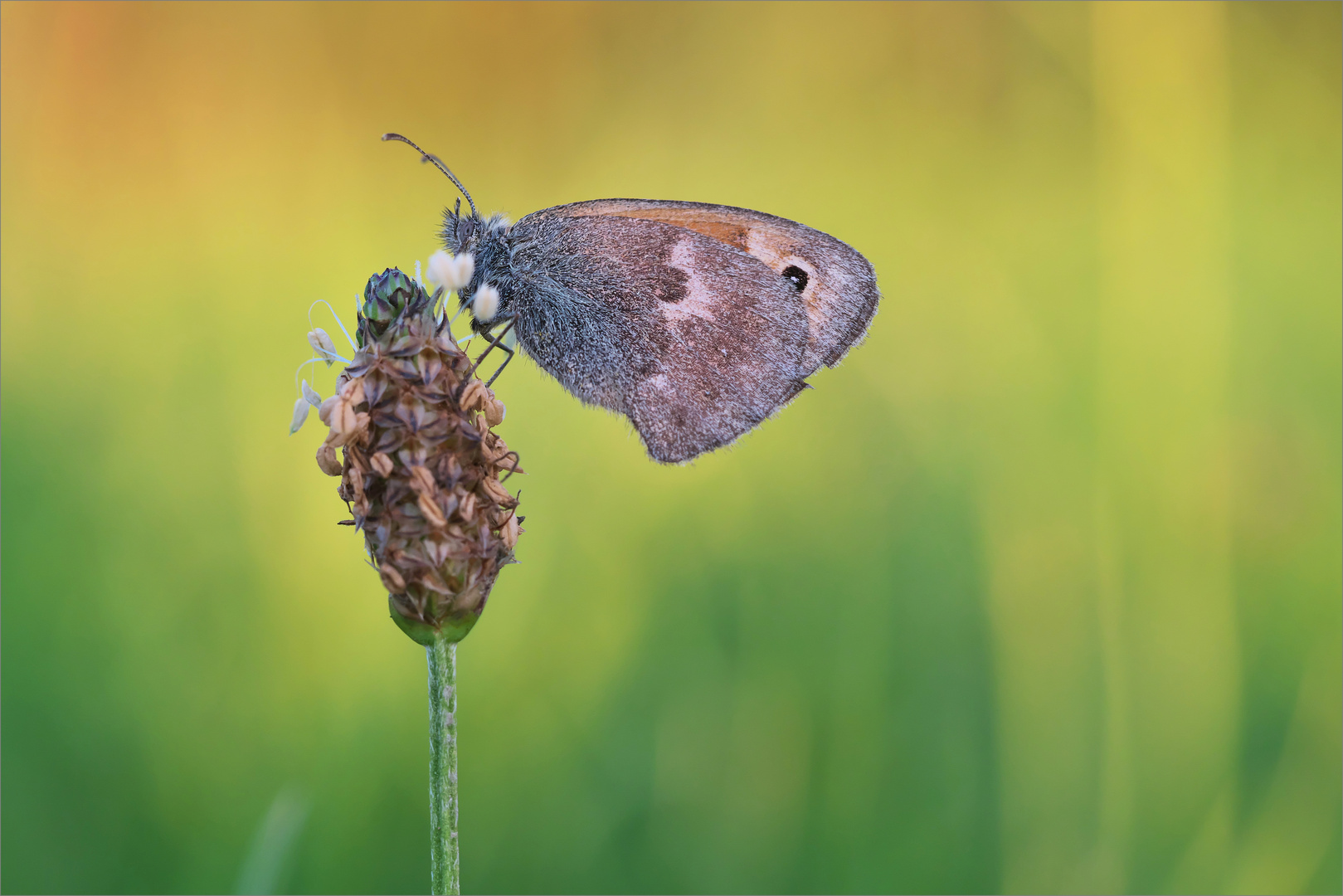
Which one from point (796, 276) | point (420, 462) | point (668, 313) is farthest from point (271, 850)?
point (796, 276)

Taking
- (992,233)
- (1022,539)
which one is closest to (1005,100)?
(992,233)

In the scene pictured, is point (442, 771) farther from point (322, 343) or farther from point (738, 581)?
point (738, 581)

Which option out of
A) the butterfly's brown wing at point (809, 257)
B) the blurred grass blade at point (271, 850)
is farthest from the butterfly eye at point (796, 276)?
the blurred grass blade at point (271, 850)

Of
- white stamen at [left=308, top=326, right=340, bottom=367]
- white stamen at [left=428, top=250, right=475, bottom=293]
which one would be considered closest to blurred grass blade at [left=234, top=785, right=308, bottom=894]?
white stamen at [left=308, top=326, right=340, bottom=367]

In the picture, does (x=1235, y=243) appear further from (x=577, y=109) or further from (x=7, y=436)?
(x=7, y=436)

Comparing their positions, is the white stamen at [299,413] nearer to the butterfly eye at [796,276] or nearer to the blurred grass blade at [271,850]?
the blurred grass blade at [271,850]

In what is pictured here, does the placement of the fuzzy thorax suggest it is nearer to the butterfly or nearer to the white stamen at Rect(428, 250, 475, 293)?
the white stamen at Rect(428, 250, 475, 293)
